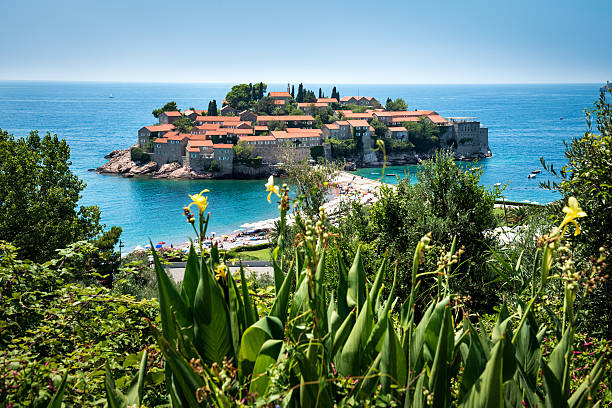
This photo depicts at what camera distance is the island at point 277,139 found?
46000mm

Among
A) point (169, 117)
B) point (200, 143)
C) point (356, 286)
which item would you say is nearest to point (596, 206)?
point (356, 286)

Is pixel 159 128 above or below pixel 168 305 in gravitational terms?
below

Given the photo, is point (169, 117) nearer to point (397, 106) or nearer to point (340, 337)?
point (397, 106)

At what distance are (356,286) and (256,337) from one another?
523 millimetres

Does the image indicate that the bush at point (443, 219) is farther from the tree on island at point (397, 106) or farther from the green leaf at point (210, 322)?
the tree on island at point (397, 106)

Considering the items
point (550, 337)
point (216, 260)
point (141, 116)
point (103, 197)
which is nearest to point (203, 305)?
point (216, 260)

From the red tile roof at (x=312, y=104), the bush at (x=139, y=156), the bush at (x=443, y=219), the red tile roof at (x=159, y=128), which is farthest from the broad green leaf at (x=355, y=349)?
the red tile roof at (x=312, y=104)

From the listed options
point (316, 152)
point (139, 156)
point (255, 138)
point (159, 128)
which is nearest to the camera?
point (255, 138)

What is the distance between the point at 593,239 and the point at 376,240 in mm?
4646

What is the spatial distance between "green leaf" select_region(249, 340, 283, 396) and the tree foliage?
435 inches

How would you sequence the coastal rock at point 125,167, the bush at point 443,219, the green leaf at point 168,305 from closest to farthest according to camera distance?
the green leaf at point 168,305 < the bush at point 443,219 < the coastal rock at point 125,167

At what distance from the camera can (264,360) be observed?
159 centimetres

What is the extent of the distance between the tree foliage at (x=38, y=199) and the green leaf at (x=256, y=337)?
1100 centimetres

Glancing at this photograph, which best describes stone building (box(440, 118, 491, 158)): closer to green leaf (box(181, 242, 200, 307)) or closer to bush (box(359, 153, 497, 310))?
bush (box(359, 153, 497, 310))
